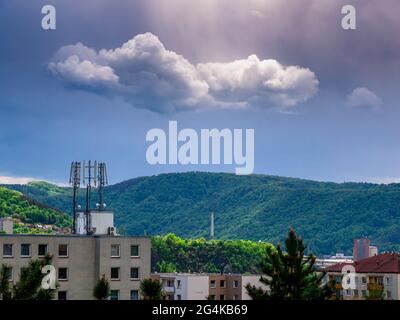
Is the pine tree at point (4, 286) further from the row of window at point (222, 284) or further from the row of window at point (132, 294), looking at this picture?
the row of window at point (222, 284)

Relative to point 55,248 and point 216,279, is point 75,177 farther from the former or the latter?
point 216,279

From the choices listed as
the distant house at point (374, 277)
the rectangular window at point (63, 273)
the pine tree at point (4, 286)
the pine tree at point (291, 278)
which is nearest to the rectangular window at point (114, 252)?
the rectangular window at point (63, 273)

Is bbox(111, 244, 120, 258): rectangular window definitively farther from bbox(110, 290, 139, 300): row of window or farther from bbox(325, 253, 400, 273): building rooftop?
bbox(325, 253, 400, 273): building rooftop

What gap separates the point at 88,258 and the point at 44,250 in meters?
4.73

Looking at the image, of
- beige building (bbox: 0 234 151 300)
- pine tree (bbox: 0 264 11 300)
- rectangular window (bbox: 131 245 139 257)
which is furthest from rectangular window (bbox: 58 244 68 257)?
pine tree (bbox: 0 264 11 300)

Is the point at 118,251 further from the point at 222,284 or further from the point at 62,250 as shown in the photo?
the point at 222,284

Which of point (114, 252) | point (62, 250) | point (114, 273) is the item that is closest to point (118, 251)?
point (114, 252)

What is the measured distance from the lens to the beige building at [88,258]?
9471cm

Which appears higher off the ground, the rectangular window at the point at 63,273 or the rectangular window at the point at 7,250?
the rectangular window at the point at 7,250

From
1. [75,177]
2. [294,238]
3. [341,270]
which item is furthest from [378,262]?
[294,238]

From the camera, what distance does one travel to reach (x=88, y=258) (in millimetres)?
97125
